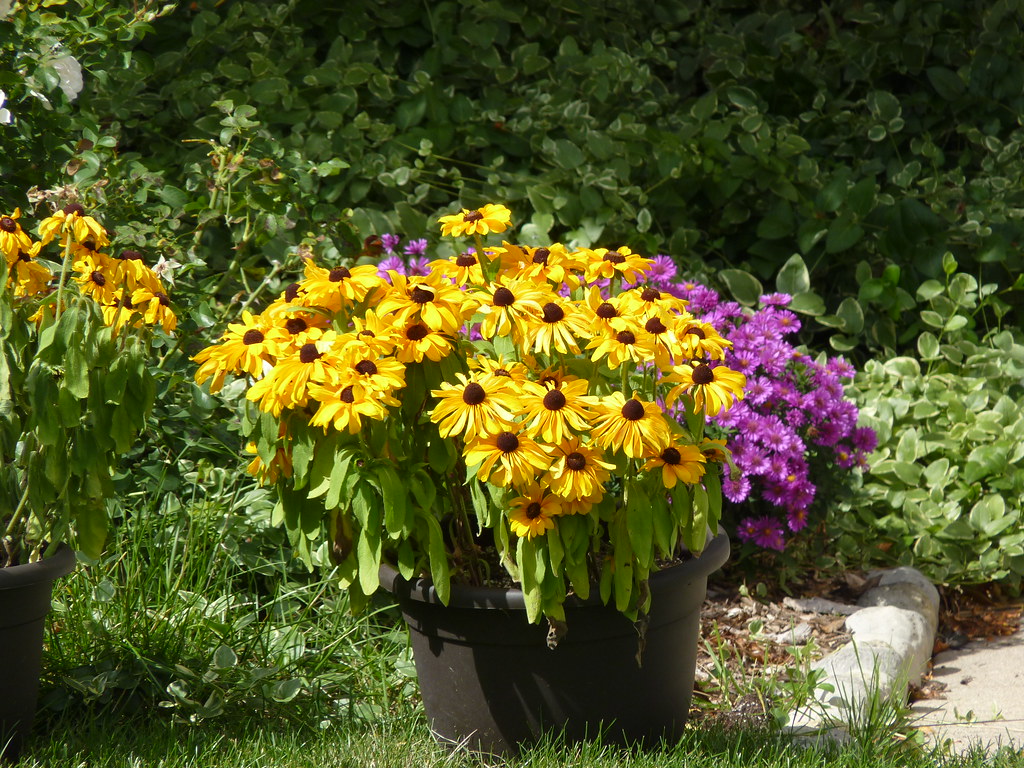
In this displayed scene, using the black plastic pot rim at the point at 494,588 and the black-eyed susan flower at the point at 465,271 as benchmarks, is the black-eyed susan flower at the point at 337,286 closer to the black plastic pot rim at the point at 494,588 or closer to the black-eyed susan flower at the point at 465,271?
the black-eyed susan flower at the point at 465,271

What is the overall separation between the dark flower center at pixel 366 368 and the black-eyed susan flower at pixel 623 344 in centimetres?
37

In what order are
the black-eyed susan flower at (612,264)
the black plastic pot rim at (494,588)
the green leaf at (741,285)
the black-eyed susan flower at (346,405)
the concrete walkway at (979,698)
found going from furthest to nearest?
the green leaf at (741,285) < the concrete walkway at (979,698) < the black-eyed susan flower at (612,264) < the black plastic pot rim at (494,588) < the black-eyed susan flower at (346,405)

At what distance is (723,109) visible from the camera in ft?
14.8

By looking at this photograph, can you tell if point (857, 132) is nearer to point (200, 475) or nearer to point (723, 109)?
point (723, 109)

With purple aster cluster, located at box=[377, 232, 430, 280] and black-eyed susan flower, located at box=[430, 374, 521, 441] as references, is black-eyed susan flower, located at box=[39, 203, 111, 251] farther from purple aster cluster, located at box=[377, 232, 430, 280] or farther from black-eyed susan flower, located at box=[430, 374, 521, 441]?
purple aster cluster, located at box=[377, 232, 430, 280]

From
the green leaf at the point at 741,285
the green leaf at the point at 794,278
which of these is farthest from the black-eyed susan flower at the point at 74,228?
the green leaf at the point at 794,278

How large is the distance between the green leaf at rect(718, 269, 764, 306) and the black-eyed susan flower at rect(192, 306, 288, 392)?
230 centimetres

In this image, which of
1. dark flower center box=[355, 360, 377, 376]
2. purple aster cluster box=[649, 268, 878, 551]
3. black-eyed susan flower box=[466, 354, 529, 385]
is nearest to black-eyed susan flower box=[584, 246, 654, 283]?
black-eyed susan flower box=[466, 354, 529, 385]

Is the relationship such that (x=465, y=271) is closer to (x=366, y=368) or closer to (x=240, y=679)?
(x=366, y=368)

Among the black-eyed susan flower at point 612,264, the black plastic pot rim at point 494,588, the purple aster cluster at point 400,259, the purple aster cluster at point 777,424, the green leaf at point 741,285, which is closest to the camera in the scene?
the black plastic pot rim at point 494,588

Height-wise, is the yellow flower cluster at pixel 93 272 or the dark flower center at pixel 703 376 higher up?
the yellow flower cluster at pixel 93 272

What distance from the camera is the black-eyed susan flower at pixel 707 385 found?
6.59 ft

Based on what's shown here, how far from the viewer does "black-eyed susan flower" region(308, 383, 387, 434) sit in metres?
1.85

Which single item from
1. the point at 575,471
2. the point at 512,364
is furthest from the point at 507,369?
the point at 575,471
